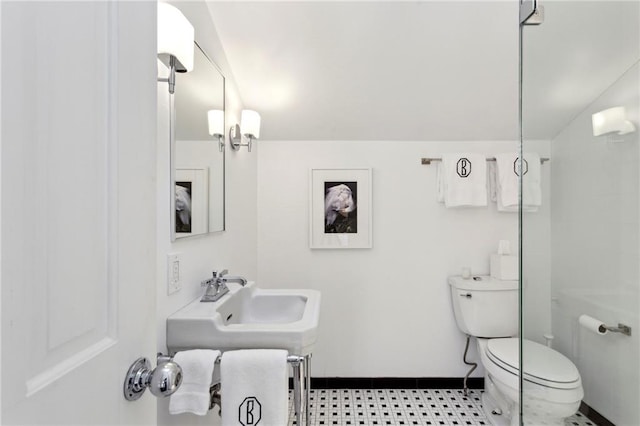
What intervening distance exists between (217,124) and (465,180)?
1540mm

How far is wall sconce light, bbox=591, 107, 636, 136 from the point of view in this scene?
3.59 feet

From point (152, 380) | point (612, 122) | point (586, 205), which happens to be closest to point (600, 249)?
point (586, 205)

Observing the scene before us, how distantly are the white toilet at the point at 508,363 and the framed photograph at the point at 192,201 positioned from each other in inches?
49.2

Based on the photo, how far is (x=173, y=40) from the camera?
→ 1103mm

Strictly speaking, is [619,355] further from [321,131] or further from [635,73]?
[321,131]

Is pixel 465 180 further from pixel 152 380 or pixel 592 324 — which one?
pixel 152 380

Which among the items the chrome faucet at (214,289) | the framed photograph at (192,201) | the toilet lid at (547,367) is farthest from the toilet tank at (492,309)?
the framed photograph at (192,201)

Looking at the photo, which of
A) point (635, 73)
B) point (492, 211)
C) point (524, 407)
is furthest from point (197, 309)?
point (492, 211)

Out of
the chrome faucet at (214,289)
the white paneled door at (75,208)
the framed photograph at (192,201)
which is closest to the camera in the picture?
the white paneled door at (75,208)

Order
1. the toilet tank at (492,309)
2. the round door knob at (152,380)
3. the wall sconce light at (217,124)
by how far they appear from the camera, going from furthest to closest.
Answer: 1. the toilet tank at (492,309)
2. the wall sconce light at (217,124)
3. the round door knob at (152,380)

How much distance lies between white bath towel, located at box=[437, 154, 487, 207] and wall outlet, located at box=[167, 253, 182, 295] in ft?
5.55

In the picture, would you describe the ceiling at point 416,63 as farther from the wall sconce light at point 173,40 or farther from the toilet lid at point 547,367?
the toilet lid at point 547,367

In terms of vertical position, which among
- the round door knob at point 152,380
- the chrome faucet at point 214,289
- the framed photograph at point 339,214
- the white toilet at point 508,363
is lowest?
the white toilet at point 508,363

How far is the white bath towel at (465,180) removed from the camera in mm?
2264
